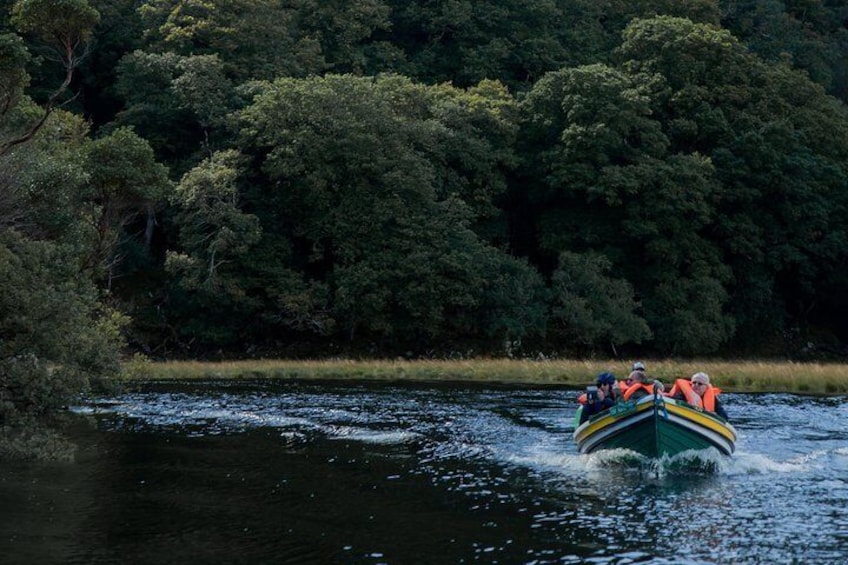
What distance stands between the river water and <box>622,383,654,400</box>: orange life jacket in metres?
1.63

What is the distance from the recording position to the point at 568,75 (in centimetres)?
6016

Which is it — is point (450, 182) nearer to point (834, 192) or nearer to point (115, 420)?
point (834, 192)

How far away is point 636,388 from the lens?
2309 centimetres

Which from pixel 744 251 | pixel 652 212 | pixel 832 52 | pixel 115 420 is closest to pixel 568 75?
pixel 652 212

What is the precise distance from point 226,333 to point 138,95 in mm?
14903

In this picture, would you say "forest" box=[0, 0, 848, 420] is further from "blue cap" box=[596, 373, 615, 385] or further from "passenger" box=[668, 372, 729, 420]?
"passenger" box=[668, 372, 729, 420]

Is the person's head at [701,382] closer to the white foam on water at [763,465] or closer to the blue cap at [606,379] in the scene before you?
the white foam on water at [763,465]

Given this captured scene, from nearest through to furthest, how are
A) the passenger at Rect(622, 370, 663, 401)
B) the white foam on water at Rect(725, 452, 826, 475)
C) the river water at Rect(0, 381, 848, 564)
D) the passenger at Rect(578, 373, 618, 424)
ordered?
the river water at Rect(0, 381, 848, 564)
the white foam on water at Rect(725, 452, 826, 475)
the passenger at Rect(622, 370, 663, 401)
the passenger at Rect(578, 373, 618, 424)

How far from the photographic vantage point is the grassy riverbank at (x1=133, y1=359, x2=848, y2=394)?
36.4 meters

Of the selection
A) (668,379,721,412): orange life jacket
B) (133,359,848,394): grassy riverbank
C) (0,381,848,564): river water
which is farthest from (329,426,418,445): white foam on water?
(133,359,848,394): grassy riverbank

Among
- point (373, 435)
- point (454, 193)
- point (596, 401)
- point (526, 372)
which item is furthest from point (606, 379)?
point (454, 193)

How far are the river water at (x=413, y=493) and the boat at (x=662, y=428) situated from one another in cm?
32

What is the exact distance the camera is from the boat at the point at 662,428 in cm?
2150

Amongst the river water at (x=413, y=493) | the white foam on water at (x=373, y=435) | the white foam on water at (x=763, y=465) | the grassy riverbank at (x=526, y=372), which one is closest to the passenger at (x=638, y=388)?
the river water at (x=413, y=493)
